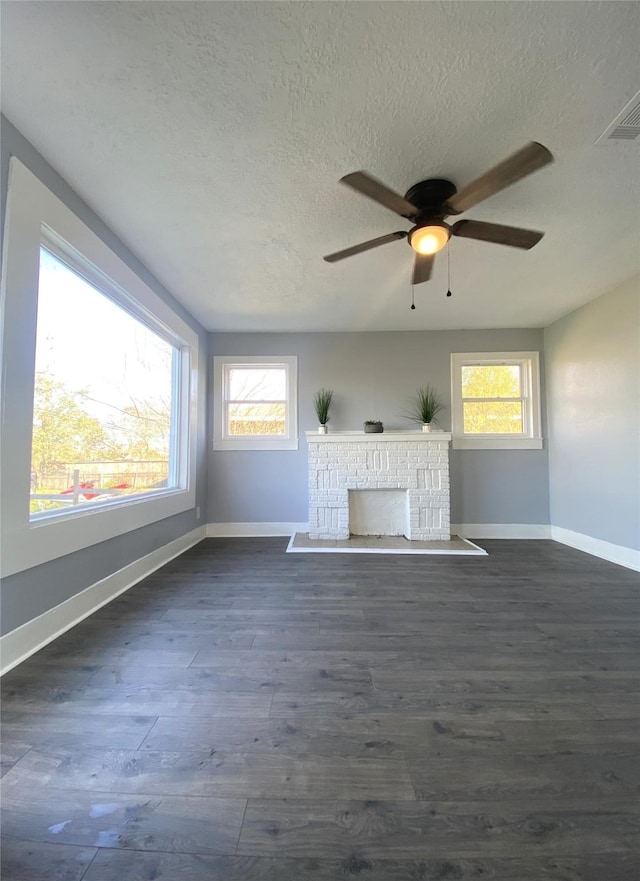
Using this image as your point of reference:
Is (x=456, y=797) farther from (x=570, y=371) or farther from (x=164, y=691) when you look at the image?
(x=570, y=371)

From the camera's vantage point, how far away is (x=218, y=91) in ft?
4.75

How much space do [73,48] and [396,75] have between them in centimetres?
126

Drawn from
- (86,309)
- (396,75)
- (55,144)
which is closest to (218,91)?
(396,75)

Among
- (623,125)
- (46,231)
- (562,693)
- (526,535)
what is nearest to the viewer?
(562,693)

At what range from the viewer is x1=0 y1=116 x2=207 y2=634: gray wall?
162 centimetres

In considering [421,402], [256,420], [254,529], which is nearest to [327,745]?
[254,529]

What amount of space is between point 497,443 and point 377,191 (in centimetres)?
347

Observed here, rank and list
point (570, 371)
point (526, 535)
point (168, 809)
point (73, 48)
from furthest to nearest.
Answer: point (526, 535), point (570, 371), point (73, 48), point (168, 809)

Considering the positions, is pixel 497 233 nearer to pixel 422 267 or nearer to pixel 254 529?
pixel 422 267

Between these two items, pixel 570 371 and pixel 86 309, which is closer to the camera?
pixel 86 309

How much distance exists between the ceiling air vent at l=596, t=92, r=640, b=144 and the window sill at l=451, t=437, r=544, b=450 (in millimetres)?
3000

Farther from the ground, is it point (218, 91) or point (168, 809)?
point (218, 91)

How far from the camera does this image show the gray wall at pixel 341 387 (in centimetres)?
430

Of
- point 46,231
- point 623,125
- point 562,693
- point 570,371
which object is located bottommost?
point 562,693
